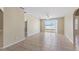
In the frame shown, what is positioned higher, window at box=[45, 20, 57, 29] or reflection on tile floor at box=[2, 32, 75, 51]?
window at box=[45, 20, 57, 29]

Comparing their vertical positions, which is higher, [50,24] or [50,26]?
[50,24]

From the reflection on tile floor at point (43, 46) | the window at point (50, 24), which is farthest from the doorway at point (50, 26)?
the reflection on tile floor at point (43, 46)

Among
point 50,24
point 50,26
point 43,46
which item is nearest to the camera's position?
point 43,46

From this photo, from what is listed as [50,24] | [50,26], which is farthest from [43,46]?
[50,24]

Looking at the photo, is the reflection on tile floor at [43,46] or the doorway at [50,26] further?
the doorway at [50,26]

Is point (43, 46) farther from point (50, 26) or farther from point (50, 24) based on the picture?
point (50, 24)

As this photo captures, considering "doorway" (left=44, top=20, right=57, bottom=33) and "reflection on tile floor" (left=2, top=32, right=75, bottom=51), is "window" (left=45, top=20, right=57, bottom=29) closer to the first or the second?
"doorway" (left=44, top=20, right=57, bottom=33)

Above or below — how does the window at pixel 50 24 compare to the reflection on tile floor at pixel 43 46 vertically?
above

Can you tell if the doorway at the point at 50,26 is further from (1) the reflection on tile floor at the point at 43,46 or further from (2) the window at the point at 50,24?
(1) the reflection on tile floor at the point at 43,46

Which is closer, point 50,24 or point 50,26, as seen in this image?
point 50,26

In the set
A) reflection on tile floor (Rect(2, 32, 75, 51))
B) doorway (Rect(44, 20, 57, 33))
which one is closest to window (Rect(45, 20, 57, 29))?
doorway (Rect(44, 20, 57, 33))

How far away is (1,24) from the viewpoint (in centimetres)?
529

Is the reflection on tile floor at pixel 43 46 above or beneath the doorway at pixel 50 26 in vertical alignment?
beneath
